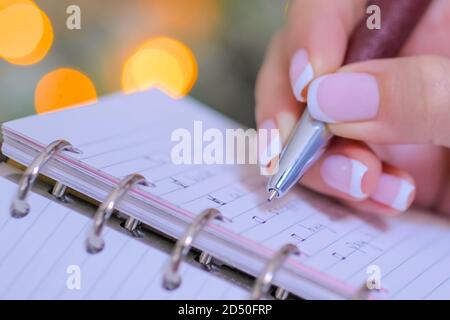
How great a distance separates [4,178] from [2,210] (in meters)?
0.03

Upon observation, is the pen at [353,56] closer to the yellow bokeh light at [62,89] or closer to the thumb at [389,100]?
the thumb at [389,100]

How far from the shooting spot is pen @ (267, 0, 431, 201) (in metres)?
0.49

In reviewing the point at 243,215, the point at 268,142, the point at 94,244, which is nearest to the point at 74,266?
the point at 94,244

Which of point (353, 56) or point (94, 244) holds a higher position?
point (353, 56)

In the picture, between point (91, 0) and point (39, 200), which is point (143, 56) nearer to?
point (91, 0)

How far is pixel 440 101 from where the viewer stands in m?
0.48

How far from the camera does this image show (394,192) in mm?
551

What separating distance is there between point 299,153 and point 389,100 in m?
0.08

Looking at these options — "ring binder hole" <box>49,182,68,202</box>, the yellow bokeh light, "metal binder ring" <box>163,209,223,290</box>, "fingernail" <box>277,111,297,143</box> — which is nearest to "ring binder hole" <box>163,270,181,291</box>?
"metal binder ring" <box>163,209,223,290</box>

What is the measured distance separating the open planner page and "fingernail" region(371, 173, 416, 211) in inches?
8.0

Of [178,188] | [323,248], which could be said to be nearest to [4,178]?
[178,188]

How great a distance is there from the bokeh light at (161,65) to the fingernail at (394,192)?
0.48m

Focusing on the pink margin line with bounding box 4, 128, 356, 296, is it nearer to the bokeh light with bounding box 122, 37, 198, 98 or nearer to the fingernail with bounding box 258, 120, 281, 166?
the fingernail with bounding box 258, 120, 281, 166

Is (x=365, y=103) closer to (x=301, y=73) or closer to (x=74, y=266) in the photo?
(x=301, y=73)
